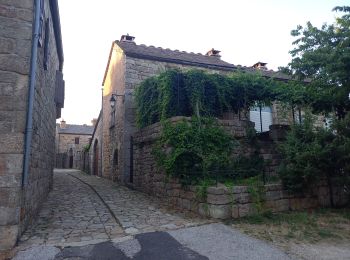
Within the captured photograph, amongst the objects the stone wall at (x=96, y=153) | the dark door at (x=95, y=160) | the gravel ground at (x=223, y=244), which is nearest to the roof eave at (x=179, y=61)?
the stone wall at (x=96, y=153)

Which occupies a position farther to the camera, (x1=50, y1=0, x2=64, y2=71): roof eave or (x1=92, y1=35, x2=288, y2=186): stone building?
(x1=92, y1=35, x2=288, y2=186): stone building

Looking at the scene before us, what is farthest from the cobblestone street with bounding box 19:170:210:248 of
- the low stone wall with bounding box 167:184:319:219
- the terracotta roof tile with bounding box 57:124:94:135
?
the terracotta roof tile with bounding box 57:124:94:135

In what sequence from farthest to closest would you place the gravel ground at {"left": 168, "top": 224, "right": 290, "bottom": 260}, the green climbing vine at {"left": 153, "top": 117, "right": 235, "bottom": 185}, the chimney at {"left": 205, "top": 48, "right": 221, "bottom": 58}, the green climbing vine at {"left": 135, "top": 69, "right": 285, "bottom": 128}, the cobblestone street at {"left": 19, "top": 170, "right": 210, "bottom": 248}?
the chimney at {"left": 205, "top": 48, "right": 221, "bottom": 58} → the green climbing vine at {"left": 135, "top": 69, "right": 285, "bottom": 128} → the green climbing vine at {"left": 153, "top": 117, "right": 235, "bottom": 185} → the cobblestone street at {"left": 19, "top": 170, "right": 210, "bottom": 248} → the gravel ground at {"left": 168, "top": 224, "right": 290, "bottom": 260}

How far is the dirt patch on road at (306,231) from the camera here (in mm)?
4242

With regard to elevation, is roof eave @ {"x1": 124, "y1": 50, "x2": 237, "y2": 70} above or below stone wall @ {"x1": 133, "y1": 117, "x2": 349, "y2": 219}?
above

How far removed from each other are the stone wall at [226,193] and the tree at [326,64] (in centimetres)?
165

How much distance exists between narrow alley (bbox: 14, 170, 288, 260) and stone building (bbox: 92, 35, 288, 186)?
4.66m

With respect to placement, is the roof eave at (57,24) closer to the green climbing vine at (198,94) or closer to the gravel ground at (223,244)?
the green climbing vine at (198,94)

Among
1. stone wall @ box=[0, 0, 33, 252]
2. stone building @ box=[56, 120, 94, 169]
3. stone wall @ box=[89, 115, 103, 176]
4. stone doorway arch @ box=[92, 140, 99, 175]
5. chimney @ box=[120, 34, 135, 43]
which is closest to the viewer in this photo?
stone wall @ box=[0, 0, 33, 252]

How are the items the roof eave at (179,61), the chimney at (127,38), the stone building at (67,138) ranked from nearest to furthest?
the roof eave at (179,61), the chimney at (127,38), the stone building at (67,138)

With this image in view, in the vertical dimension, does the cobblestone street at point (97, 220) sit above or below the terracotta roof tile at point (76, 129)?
below

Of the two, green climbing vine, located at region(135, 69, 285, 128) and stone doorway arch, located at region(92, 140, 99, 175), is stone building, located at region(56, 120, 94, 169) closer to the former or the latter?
stone doorway arch, located at region(92, 140, 99, 175)

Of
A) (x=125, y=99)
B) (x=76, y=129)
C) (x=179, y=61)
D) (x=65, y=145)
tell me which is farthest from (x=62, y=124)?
(x=179, y=61)

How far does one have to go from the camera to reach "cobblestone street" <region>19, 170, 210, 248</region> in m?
4.69
